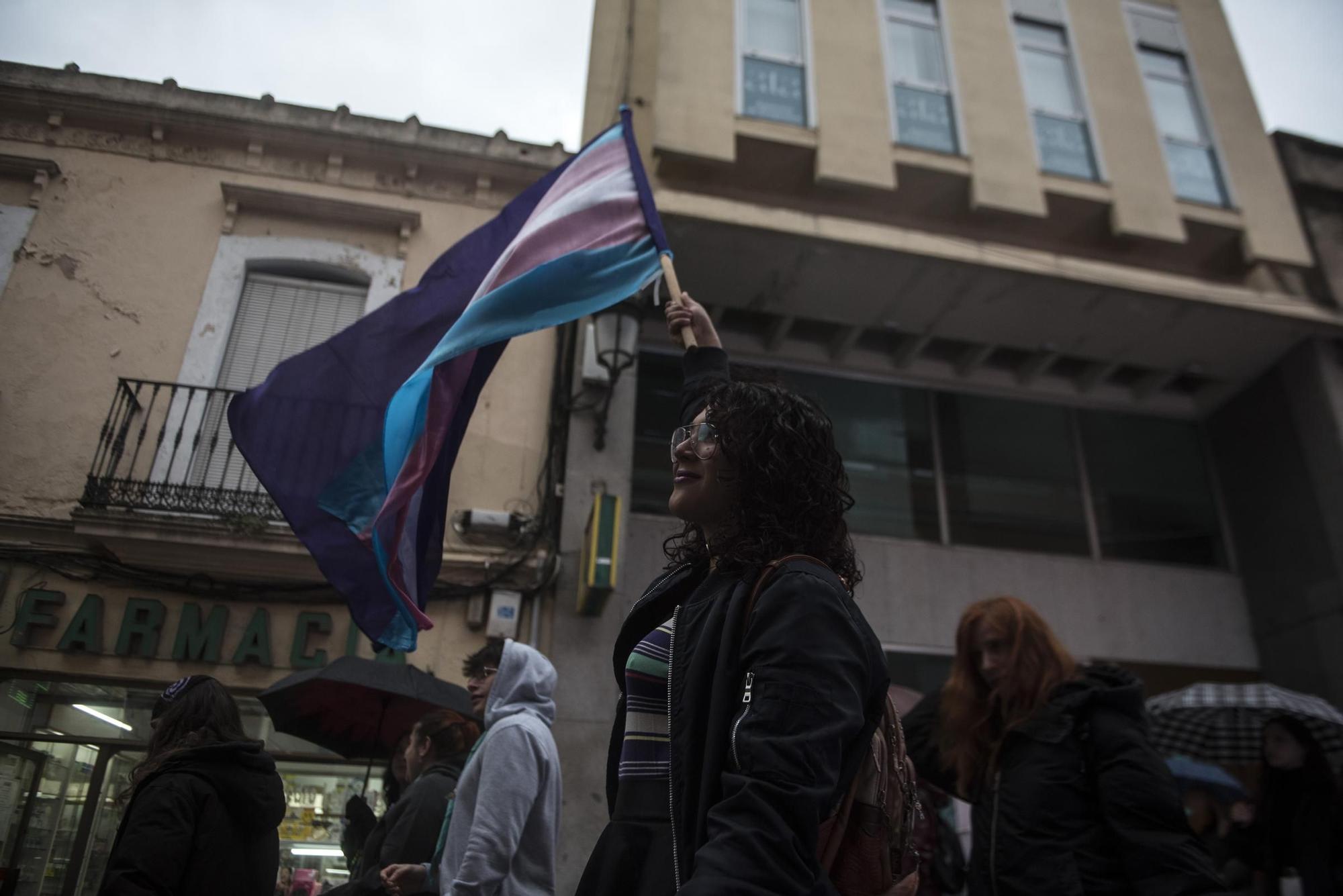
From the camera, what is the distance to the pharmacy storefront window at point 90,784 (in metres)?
6.28

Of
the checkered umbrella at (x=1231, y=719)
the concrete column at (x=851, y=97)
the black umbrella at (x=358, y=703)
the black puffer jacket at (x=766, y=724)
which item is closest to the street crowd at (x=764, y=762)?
the black puffer jacket at (x=766, y=724)

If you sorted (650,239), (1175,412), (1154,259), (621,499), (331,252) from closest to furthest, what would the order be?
(650,239) → (621,499) → (331,252) → (1154,259) → (1175,412)

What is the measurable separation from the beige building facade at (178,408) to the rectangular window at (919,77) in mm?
3682

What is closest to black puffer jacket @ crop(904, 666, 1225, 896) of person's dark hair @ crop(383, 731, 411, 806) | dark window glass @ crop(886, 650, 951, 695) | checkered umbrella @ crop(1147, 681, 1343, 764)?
person's dark hair @ crop(383, 731, 411, 806)

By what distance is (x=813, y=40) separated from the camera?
9.59 m

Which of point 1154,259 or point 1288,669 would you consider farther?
point 1154,259

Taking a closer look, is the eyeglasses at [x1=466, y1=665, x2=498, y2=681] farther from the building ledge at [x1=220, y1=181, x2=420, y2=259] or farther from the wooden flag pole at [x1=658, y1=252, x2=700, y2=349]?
the building ledge at [x1=220, y1=181, x2=420, y2=259]

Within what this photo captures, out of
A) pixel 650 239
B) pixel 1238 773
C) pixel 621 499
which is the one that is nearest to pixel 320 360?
pixel 650 239

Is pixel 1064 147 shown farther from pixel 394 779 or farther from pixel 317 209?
pixel 394 779

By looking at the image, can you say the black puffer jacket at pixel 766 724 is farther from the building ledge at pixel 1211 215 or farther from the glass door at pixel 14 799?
the building ledge at pixel 1211 215

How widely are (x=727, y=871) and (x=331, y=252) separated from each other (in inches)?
329

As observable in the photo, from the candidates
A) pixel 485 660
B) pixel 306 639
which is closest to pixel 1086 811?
pixel 485 660

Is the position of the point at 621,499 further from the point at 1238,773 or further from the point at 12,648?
the point at 1238,773

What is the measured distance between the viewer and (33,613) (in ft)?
22.4
